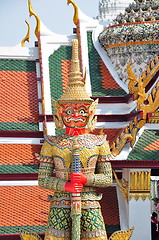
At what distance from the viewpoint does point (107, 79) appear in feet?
66.2

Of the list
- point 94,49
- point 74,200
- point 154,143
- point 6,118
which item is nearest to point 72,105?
point 74,200

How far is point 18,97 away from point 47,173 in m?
5.23

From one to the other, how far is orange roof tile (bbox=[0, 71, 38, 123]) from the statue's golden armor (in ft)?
14.3

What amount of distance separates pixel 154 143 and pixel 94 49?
4050 mm

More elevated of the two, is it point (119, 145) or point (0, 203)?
point (119, 145)

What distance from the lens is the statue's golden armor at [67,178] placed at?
1455 cm

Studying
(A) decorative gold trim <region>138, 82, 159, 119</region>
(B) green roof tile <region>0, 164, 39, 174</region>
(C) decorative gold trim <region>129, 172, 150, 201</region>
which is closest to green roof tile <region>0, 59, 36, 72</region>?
(B) green roof tile <region>0, 164, 39, 174</region>

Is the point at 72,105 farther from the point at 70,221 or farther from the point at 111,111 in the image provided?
the point at 111,111

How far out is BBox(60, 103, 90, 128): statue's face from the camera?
15.0 meters

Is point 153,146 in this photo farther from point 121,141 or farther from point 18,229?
point 18,229

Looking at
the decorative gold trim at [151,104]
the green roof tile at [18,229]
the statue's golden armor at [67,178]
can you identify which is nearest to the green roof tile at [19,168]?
the green roof tile at [18,229]

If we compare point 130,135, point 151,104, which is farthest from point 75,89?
point 151,104

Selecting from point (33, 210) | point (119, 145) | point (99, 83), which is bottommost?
point (33, 210)

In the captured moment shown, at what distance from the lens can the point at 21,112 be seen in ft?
63.6
